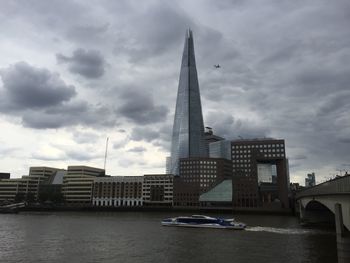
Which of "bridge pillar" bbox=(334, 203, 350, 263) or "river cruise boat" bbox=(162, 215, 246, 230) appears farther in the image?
"river cruise boat" bbox=(162, 215, 246, 230)

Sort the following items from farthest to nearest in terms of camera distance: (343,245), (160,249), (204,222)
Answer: (204,222) < (160,249) < (343,245)

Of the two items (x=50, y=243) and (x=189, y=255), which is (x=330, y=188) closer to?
(x=189, y=255)

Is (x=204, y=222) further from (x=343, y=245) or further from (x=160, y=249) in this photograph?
(x=343, y=245)

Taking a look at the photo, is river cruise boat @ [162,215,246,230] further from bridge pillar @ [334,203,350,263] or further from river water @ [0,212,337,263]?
bridge pillar @ [334,203,350,263]

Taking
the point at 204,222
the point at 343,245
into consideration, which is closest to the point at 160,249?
the point at 343,245

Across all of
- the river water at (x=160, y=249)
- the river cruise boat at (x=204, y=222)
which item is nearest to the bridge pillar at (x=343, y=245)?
the river water at (x=160, y=249)

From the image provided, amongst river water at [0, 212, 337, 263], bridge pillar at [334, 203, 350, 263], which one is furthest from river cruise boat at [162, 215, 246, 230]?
bridge pillar at [334, 203, 350, 263]

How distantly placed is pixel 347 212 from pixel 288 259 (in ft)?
36.4

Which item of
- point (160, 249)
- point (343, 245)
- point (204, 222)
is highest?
point (204, 222)

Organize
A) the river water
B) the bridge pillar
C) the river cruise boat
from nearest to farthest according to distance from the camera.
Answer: the bridge pillar, the river water, the river cruise boat

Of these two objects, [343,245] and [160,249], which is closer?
[343,245]

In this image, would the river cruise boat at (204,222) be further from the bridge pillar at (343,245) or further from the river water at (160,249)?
the bridge pillar at (343,245)

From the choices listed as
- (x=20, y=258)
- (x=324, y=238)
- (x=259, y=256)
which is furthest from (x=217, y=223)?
(x=20, y=258)

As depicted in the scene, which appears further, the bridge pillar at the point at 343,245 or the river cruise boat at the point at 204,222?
the river cruise boat at the point at 204,222
